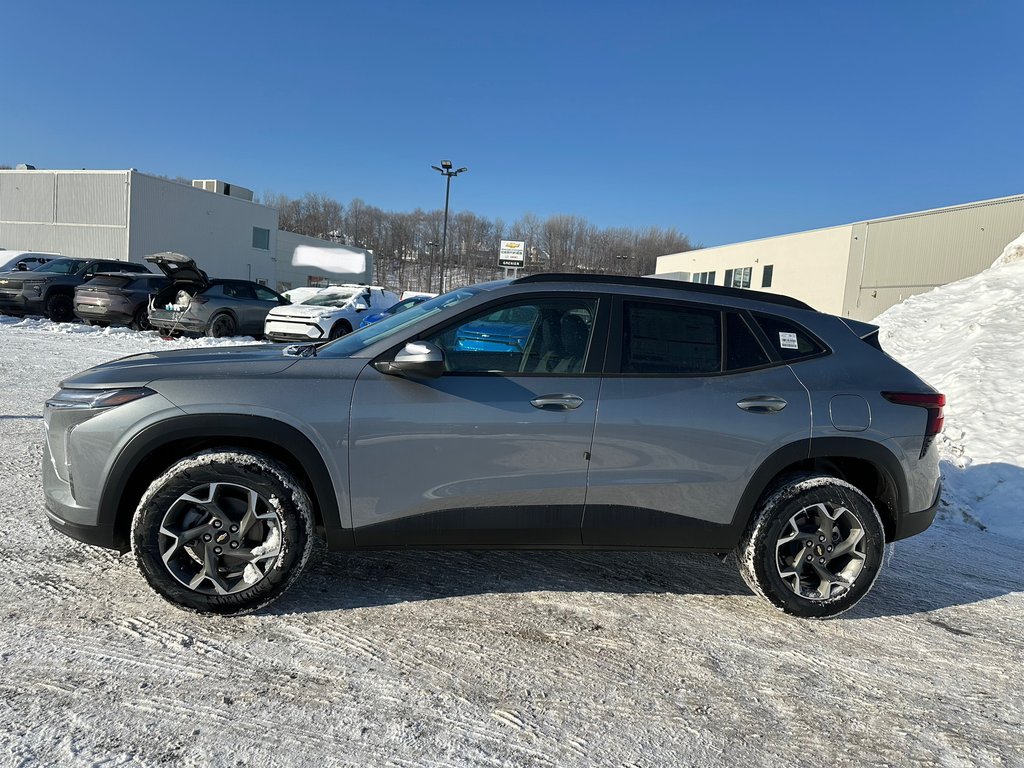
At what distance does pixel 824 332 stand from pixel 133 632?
3852 millimetres

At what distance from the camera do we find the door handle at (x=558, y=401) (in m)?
3.22

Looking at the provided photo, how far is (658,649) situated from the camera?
315cm

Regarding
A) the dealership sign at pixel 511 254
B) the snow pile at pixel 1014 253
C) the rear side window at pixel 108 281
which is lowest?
the rear side window at pixel 108 281

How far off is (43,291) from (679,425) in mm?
17955

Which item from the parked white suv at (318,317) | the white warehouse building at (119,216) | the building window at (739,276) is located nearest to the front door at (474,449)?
the parked white suv at (318,317)

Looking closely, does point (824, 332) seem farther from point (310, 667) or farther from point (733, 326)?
point (310, 667)

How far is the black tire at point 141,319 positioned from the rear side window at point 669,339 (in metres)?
14.9

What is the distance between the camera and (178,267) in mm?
13812

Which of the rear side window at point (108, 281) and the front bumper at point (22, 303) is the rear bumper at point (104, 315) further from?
the front bumper at point (22, 303)

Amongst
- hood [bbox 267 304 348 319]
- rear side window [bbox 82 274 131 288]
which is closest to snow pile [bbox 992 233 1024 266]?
hood [bbox 267 304 348 319]

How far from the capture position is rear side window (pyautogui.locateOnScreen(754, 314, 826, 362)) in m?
3.60

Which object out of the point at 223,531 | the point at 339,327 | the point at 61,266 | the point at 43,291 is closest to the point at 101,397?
the point at 223,531

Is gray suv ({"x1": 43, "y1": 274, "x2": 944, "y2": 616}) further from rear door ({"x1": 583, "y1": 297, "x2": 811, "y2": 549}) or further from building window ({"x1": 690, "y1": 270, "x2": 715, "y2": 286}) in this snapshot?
building window ({"x1": 690, "y1": 270, "x2": 715, "y2": 286})

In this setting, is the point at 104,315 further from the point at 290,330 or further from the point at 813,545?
the point at 813,545
